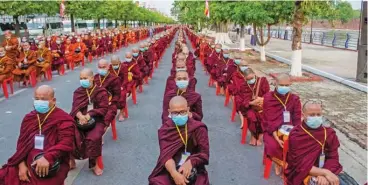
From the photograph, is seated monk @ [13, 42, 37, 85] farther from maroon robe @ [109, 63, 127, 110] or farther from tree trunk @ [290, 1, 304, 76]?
tree trunk @ [290, 1, 304, 76]

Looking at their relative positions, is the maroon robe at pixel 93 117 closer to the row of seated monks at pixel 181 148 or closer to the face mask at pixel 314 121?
the row of seated monks at pixel 181 148

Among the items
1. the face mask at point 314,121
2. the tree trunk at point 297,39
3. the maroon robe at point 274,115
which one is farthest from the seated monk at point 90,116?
the tree trunk at point 297,39

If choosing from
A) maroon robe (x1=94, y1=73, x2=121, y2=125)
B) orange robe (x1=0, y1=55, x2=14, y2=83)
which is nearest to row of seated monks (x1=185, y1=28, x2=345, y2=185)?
maroon robe (x1=94, y1=73, x2=121, y2=125)

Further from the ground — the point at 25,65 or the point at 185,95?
the point at 185,95

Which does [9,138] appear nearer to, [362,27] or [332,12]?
[362,27]

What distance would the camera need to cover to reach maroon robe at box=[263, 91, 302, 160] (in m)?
5.44

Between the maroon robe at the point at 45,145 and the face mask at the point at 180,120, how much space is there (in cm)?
104

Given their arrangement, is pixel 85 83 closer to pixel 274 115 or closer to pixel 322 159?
pixel 274 115

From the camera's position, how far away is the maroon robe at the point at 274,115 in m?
5.44

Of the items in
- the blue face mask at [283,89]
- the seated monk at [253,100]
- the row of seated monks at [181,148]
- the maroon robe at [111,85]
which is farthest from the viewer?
the maroon robe at [111,85]

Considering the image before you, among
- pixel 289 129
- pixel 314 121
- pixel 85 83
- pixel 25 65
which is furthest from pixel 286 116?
pixel 25 65

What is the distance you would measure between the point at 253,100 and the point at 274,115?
1.36m

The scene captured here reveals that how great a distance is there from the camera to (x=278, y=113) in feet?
18.1

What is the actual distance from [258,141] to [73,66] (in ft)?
42.0
